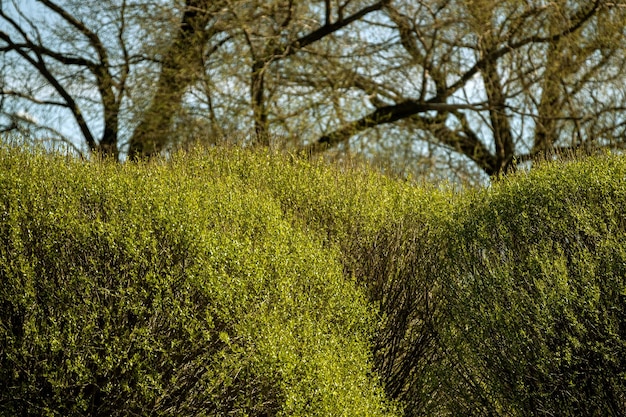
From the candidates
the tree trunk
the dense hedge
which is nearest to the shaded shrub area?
the dense hedge

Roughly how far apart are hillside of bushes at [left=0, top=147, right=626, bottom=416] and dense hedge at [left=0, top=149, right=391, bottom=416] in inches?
0.7

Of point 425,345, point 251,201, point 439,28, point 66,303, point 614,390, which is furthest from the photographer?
point 439,28

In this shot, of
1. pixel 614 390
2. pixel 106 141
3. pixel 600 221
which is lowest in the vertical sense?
pixel 614 390

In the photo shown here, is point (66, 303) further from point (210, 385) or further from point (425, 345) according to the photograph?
point (425, 345)

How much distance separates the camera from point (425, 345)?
26.6ft

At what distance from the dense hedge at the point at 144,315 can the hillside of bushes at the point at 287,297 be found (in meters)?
0.02

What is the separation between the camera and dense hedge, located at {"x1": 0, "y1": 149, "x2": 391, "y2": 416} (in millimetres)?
5844

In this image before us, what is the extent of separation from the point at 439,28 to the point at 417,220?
23.2 ft

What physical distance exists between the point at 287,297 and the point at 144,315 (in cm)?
99

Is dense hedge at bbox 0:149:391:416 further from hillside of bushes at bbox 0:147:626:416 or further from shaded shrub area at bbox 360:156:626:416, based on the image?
shaded shrub area at bbox 360:156:626:416

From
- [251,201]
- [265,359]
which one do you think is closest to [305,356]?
[265,359]

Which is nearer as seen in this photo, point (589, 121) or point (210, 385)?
point (210, 385)

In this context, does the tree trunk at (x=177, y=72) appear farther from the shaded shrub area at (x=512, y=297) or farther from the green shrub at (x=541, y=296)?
the green shrub at (x=541, y=296)

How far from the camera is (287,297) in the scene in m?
6.30
